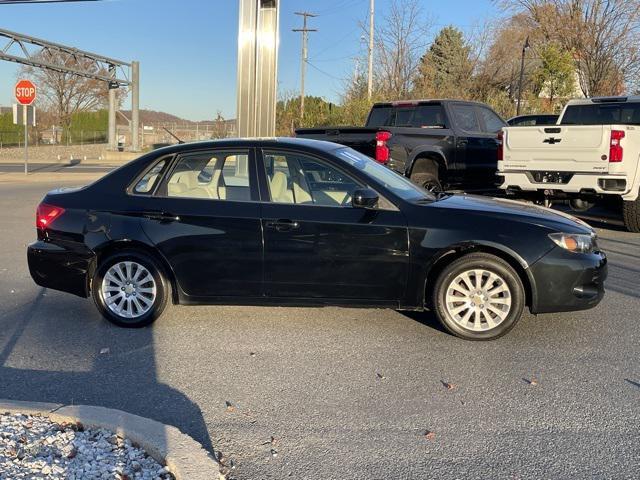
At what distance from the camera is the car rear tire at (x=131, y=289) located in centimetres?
539

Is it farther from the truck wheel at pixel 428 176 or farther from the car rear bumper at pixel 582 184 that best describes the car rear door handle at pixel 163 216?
the truck wheel at pixel 428 176

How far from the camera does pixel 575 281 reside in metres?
4.96

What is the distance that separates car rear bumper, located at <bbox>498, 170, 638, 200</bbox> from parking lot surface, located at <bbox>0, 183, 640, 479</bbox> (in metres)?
3.71

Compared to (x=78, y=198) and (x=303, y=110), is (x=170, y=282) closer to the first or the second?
(x=78, y=198)

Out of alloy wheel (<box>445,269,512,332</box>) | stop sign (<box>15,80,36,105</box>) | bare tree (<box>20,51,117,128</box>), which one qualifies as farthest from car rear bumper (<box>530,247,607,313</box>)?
bare tree (<box>20,51,117,128</box>)

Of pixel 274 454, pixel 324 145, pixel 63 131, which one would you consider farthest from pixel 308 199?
pixel 63 131

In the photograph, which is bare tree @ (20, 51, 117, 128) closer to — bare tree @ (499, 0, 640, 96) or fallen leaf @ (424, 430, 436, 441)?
bare tree @ (499, 0, 640, 96)

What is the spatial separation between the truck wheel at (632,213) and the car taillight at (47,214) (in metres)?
8.62

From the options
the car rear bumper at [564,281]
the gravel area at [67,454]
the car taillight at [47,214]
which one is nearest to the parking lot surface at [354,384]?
the car rear bumper at [564,281]

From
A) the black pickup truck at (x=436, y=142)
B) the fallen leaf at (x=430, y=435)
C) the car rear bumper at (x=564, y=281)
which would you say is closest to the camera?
the fallen leaf at (x=430, y=435)

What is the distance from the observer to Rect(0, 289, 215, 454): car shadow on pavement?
12.8 ft

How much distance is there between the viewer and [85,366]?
4.55m

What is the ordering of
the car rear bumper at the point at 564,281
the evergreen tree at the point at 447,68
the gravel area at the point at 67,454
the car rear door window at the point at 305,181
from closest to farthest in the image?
the gravel area at the point at 67,454 → the car rear bumper at the point at 564,281 → the car rear door window at the point at 305,181 → the evergreen tree at the point at 447,68

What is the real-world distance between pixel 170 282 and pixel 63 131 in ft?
183
